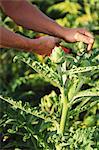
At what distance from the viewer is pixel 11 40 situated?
6.86 feet

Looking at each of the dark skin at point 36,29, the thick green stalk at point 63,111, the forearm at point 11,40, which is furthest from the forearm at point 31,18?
the thick green stalk at point 63,111

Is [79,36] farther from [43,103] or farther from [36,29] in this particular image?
[43,103]

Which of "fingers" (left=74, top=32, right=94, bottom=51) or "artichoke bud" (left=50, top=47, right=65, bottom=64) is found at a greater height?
"fingers" (left=74, top=32, right=94, bottom=51)

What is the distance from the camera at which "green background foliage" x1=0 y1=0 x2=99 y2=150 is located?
223 centimetres

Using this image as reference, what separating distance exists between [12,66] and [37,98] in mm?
552

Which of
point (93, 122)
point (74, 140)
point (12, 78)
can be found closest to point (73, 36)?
point (74, 140)

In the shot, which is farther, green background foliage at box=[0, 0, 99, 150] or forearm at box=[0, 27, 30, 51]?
green background foliage at box=[0, 0, 99, 150]

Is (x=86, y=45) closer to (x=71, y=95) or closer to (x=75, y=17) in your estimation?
(x=71, y=95)

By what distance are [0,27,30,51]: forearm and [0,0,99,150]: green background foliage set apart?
5 cm

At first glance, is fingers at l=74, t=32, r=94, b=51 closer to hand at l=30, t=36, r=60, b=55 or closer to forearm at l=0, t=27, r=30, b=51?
hand at l=30, t=36, r=60, b=55

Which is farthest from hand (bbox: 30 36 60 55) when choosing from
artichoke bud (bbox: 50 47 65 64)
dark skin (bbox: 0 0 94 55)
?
artichoke bud (bbox: 50 47 65 64)

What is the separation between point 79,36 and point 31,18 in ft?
0.79

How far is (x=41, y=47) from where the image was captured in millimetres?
2164

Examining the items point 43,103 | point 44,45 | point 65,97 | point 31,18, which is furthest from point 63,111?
point 43,103
